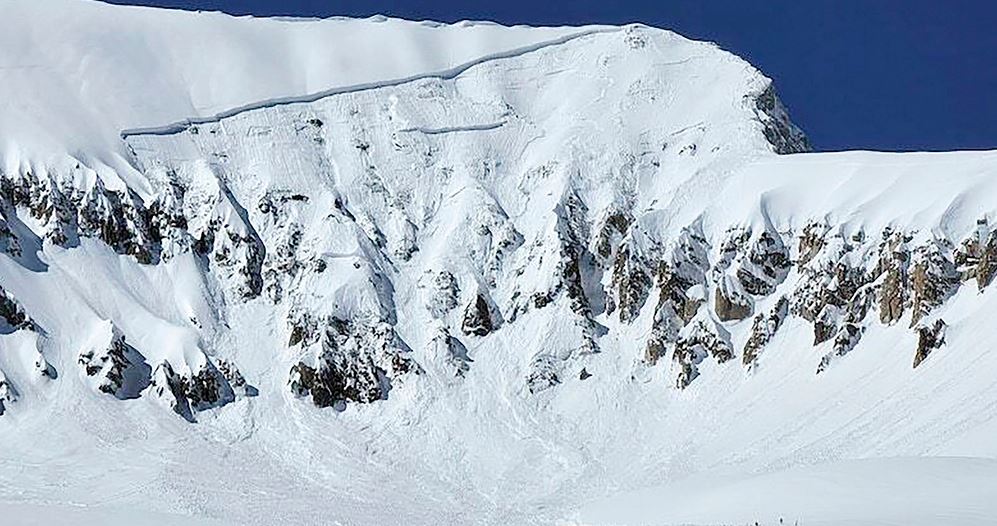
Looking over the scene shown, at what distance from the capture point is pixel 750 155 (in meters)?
88.3

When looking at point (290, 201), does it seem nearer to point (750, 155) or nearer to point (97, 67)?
point (97, 67)

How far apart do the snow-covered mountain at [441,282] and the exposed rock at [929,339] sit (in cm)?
20

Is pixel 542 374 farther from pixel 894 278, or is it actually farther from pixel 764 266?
pixel 894 278

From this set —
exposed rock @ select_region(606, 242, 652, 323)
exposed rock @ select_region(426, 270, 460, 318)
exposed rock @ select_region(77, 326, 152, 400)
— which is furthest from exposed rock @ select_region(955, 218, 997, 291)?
exposed rock @ select_region(77, 326, 152, 400)

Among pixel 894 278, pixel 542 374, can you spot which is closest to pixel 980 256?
pixel 894 278

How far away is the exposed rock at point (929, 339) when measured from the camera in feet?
204

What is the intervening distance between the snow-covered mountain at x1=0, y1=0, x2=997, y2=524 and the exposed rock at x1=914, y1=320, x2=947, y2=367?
7.7 inches

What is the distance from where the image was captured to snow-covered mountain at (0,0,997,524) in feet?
206

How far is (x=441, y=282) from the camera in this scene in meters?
82.2

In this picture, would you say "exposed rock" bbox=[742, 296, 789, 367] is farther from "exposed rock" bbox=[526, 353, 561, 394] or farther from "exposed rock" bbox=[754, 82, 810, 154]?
"exposed rock" bbox=[754, 82, 810, 154]

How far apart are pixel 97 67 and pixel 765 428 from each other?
6449 cm

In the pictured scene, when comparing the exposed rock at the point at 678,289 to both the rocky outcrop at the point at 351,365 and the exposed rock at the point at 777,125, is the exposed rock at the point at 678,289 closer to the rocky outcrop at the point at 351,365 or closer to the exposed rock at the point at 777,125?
the exposed rock at the point at 777,125

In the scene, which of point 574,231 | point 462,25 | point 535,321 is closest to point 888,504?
point 535,321

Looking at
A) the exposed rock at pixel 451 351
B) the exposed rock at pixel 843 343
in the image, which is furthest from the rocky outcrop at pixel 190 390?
the exposed rock at pixel 843 343
